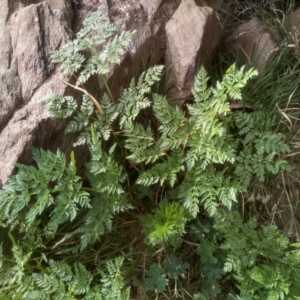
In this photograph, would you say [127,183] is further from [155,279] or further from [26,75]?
[26,75]

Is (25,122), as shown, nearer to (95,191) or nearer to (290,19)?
(95,191)

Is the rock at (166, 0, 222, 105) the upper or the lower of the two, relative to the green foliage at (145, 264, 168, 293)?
upper

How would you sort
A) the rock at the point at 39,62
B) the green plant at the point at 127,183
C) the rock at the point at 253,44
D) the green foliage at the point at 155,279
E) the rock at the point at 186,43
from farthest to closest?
the rock at the point at 253,44
the rock at the point at 186,43
the green foliage at the point at 155,279
the rock at the point at 39,62
the green plant at the point at 127,183

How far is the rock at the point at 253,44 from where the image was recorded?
2.61 m

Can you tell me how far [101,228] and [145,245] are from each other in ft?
1.30

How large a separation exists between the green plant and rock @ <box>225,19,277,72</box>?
48cm

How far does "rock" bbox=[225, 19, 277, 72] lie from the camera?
2605 mm

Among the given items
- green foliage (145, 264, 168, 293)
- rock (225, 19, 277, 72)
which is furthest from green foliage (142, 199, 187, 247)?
rock (225, 19, 277, 72)

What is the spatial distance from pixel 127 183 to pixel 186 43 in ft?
2.46

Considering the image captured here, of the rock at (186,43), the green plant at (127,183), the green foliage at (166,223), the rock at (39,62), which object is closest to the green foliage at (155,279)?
the green plant at (127,183)

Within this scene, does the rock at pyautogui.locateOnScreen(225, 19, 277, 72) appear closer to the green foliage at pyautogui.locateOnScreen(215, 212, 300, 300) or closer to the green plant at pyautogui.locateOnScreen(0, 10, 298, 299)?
the green plant at pyautogui.locateOnScreen(0, 10, 298, 299)

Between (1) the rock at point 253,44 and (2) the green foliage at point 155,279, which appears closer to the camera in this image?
(2) the green foliage at point 155,279

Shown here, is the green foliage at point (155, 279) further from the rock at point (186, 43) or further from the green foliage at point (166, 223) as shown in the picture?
the rock at point (186, 43)

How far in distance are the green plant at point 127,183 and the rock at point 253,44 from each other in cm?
48
